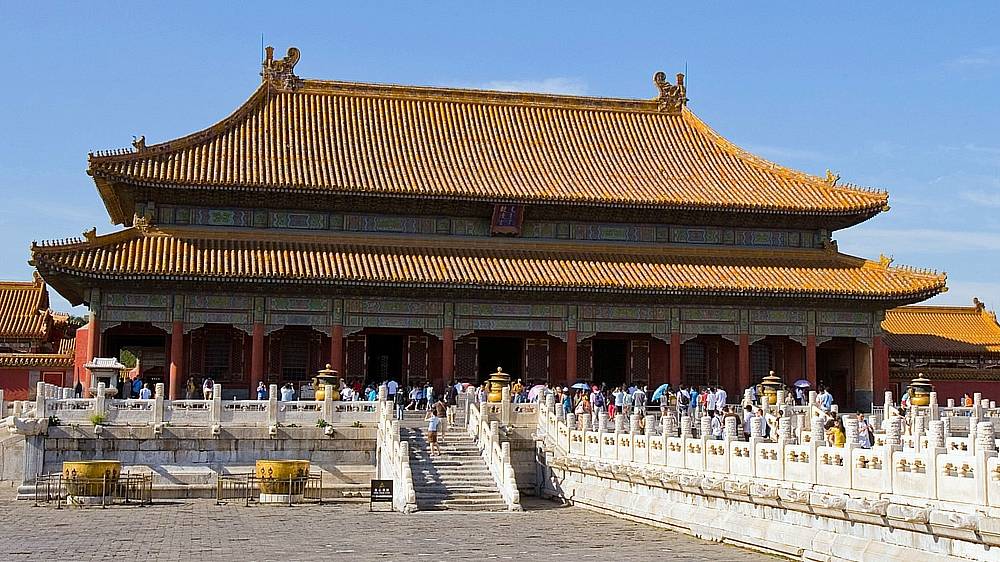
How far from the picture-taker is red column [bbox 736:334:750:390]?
4656cm

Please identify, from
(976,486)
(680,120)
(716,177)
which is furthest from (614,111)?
(976,486)

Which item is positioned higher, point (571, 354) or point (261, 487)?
point (571, 354)

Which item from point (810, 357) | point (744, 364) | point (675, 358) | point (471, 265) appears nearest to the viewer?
point (471, 265)

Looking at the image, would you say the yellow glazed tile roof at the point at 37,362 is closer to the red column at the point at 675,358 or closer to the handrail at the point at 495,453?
the handrail at the point at 495,453

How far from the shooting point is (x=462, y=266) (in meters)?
45.9

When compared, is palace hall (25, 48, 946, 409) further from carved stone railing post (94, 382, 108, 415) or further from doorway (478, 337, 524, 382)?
carved stone railing post (94, 382, 108, 415)

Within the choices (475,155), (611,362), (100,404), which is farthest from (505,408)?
(475,155)

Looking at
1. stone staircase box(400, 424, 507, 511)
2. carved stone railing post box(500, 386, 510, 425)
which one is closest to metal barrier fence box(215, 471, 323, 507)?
stone staircase box(400, 424, 507, 511)

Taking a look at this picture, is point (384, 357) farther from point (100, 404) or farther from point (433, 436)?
point (100, 404)

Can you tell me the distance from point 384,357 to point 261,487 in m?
15.2

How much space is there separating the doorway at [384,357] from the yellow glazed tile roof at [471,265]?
324 cm

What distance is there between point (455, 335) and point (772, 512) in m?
23.9

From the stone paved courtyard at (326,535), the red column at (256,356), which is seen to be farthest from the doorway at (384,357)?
the stone paved courtyard at (326,535)

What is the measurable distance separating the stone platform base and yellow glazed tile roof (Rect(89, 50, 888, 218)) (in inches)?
→ 742
